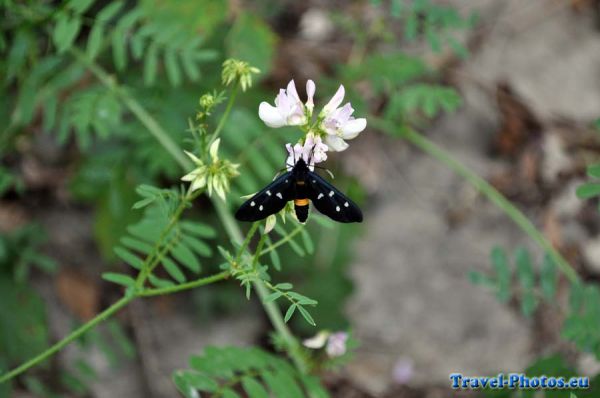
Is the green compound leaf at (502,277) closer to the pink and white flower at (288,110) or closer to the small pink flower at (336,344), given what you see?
the small pink flower at (336,344)

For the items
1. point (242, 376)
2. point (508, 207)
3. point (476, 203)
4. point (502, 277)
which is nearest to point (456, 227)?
point (476, 203)

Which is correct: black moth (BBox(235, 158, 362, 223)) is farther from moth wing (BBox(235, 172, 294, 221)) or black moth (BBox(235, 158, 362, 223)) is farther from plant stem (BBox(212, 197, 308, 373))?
plant stem (BBox(212, 197, 308, 373))

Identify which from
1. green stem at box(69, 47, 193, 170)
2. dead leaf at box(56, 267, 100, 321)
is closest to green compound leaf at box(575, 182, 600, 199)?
green stem at box(69, 47, 193, 170)

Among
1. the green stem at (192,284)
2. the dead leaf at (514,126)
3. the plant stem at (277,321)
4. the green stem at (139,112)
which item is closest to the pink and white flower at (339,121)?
the green stem at (192,284)

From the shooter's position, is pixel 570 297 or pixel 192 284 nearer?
pixel 192 284

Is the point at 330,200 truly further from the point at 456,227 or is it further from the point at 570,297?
the point at 456,227

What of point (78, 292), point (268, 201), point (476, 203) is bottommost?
point (268, 201)
